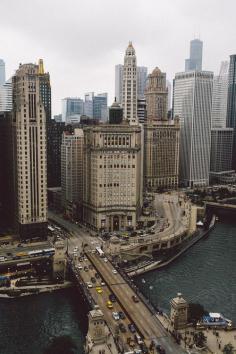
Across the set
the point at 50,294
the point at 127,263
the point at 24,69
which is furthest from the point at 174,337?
the point at 24,69

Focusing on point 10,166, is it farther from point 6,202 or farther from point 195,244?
point 195,244

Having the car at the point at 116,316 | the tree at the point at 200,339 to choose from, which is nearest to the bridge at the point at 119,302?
the car at the point at 116,316

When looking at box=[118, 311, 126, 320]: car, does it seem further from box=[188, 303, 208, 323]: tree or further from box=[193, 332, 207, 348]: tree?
box=[193, 332, 207, 348]: tree

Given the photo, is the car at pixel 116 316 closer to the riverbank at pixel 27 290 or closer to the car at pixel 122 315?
the car at pixel 122 315

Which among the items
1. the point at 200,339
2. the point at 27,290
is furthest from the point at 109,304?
the point at 27,290

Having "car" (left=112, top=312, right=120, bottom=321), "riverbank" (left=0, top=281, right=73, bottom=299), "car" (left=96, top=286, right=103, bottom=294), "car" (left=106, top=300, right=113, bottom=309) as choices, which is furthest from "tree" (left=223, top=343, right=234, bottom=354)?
"riverbank" (left=0, top=281, right=73, bottom=299)
